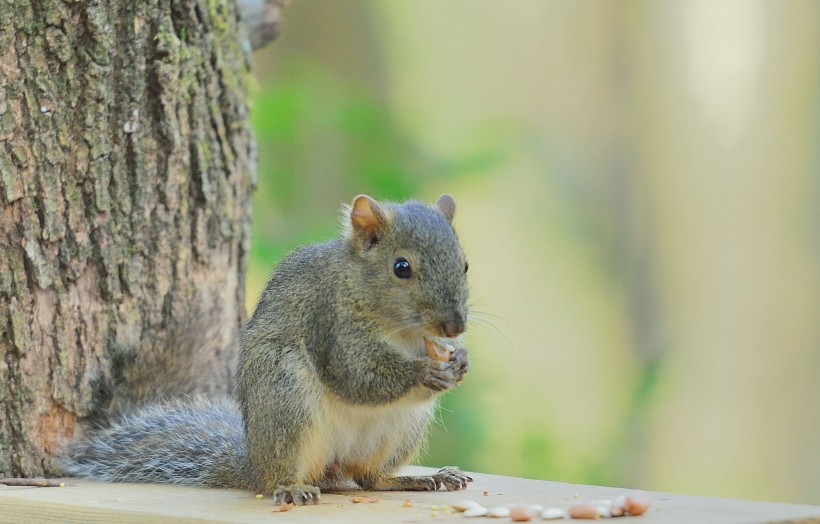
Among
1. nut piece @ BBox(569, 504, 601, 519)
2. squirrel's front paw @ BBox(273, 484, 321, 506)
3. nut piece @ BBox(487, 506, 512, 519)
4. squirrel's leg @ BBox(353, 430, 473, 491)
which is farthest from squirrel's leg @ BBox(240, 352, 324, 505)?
nut piece @ BBox(569, 504, 601, 519)

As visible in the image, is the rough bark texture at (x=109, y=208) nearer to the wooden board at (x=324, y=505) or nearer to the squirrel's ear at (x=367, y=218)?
the wooden board at (x=324, y=505)

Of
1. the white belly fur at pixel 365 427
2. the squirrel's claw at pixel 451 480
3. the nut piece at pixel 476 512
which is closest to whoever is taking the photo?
the nut piece at pixel 476 512

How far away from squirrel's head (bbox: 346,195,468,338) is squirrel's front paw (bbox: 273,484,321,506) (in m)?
0.37

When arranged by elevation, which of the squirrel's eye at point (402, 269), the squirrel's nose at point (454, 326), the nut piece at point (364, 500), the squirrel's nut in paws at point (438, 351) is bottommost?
the nut piece at point (364, 500)

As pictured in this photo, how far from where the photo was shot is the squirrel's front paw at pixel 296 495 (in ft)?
6.78

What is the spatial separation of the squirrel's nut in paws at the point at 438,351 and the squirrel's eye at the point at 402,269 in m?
0.14

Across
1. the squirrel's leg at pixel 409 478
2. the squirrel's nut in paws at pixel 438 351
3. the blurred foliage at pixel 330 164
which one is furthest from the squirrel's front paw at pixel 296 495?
the blurred foliage at pixel 330 164

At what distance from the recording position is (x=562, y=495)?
211cm

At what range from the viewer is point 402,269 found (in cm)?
220

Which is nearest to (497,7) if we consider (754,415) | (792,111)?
(792,111)

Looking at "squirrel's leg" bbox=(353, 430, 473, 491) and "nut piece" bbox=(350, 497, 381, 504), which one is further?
"squirrel's leg" bbox=(353, 430, 473, 491)

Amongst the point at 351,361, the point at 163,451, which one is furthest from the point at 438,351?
the point at 163,451

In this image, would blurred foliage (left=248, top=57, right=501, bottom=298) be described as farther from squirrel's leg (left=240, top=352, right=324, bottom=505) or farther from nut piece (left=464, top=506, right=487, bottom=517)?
nut piece (left=464, top=506, right=487, bottom=517)

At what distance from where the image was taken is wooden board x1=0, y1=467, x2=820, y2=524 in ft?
5.80
